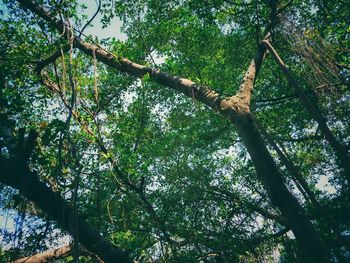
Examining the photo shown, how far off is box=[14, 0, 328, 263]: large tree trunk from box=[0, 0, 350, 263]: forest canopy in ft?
0.07

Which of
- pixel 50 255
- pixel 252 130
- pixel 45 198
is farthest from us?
pixel 50 255

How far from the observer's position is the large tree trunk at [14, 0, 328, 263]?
3.53 meters

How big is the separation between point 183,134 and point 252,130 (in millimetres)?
4078

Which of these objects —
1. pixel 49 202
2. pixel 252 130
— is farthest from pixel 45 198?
pixel 252 130

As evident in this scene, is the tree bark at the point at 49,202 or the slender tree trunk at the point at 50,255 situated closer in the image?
the tree bark at the point at 49,202

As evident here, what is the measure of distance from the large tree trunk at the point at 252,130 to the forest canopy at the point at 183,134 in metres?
0.02

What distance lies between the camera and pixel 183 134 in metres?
8.14

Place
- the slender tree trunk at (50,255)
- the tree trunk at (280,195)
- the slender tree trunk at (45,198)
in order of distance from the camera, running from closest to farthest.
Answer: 1. the slender tree trunk at (45,198)
2. the tree trunk at (280,195)
3. the slender tree trunk at (50,255)

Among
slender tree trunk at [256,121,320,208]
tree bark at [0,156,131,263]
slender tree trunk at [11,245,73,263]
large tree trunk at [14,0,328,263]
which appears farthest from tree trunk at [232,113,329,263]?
slender tree trunk at [11,245,73,263]

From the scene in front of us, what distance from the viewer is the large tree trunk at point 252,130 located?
353 centimetres

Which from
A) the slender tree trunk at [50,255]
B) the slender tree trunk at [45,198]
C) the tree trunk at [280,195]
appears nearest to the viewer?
the slender tree trunk at [45,198]

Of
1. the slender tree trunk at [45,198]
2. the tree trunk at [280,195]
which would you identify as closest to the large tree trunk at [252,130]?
the tree trunk at [280,195]

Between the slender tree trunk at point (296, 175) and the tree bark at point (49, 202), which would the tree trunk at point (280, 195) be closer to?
the slender tree trunk at point (296, 175)

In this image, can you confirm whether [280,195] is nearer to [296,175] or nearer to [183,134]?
[296,175]
